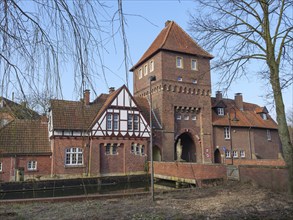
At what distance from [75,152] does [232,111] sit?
839 inches

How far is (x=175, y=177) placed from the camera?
22375mm

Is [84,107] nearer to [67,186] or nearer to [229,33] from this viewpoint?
[229,33]

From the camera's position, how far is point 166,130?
1160 inches

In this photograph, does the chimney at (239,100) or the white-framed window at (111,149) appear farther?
the chimney at (239,100)

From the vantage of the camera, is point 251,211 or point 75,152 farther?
point 75,152

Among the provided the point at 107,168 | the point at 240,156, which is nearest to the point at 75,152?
the point at 107,168

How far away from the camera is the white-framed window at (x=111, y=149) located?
2592cm

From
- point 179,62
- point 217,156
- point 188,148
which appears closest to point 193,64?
point 179,62

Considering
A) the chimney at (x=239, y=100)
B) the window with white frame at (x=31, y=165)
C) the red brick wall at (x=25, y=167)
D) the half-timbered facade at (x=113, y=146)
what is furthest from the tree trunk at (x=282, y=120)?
the chimney at (x=239, y=100)

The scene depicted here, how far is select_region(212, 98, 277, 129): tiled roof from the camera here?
34400 mm

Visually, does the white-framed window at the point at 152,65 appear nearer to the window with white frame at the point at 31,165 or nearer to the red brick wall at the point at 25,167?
the red brick wall at the point at 25,167

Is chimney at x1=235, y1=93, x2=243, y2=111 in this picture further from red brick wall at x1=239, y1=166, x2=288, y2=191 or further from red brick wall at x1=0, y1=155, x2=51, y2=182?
red brick wall at x1=0, y1=155, x2=51, y2=182

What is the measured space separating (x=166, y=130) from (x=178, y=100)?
3858 millimetres

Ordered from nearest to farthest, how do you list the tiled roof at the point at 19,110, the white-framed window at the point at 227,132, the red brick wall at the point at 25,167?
the tiled roof at the point at 19,110 < the red brick wall at the point at 25,167 < the white-framed window at the point at 227,132
